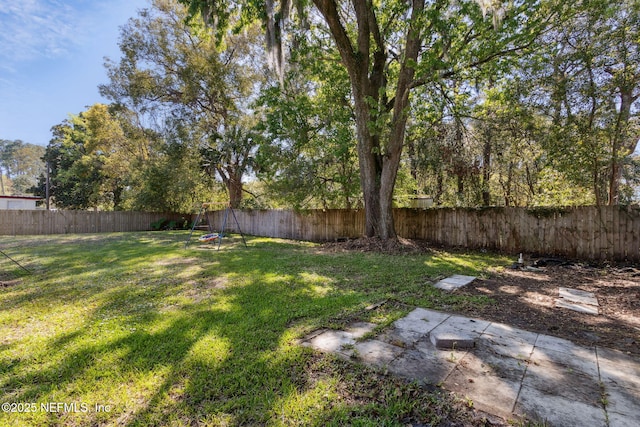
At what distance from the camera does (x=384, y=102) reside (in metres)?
8.59

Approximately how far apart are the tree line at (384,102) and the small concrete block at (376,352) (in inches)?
216

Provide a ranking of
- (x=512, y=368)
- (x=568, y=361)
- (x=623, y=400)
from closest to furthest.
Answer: (x=623, y=400) → (x=512, y=368) → (x=568, y=361)

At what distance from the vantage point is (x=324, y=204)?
10.5 m

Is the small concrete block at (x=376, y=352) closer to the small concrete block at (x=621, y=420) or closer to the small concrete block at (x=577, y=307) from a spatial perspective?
the small concrete block at (x=621, y=420)

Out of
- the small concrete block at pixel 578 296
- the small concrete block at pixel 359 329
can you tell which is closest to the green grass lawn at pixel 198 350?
the small concrete block at pixel 359 329

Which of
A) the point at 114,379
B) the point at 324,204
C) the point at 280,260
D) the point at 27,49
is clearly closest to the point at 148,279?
the point at 280,260

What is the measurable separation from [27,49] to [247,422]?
14.1m

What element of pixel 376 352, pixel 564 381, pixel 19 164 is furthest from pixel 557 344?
pixel 19 164

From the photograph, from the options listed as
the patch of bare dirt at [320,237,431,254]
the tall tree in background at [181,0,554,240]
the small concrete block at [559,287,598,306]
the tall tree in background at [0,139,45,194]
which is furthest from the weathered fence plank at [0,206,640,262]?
the tall tree in background at [0,139,45,194]

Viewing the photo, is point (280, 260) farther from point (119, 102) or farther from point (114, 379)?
point (119, 102)

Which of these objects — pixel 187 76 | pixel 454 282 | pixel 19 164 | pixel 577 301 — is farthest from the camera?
pixel 19 164

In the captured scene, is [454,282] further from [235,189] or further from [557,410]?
[235,189]

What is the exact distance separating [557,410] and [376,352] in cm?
101

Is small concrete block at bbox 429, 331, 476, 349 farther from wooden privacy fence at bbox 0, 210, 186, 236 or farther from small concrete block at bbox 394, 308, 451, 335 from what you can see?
wooden privacy fence at bbox 0, 210, 186, 236
